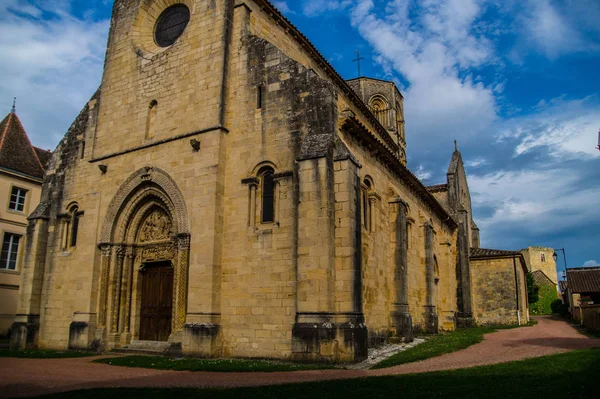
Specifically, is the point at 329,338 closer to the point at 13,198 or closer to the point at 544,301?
the point at 13,198

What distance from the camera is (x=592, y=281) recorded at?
35812 millimetres

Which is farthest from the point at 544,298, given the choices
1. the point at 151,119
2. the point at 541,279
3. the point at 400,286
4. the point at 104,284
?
the point at 104,284

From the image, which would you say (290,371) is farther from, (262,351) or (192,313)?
(192,313)

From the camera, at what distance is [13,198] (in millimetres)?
28703

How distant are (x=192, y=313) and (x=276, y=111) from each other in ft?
22.8

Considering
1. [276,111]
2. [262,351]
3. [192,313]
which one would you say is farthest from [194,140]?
[262,351]

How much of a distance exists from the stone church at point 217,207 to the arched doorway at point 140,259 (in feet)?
0.18

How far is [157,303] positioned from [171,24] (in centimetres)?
1101

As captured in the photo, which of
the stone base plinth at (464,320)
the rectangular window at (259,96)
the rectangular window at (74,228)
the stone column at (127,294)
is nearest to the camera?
the rectangular window at (259,96)

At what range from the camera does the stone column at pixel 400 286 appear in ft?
63.7

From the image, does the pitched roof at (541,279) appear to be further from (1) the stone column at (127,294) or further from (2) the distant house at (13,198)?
(2) the distant house at (13,198)

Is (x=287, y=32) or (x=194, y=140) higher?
(x=287, y=32)

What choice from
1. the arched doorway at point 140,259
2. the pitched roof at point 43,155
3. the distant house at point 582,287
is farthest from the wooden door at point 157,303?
the distant house at point 582,287

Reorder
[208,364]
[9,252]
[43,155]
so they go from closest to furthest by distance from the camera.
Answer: [208,364]
[9,252]
[43,155]
